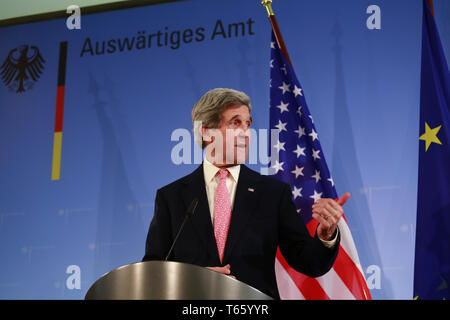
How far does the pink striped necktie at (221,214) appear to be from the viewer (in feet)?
7.79

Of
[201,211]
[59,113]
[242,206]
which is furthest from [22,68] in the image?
[242,206]

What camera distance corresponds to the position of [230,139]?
262 cm

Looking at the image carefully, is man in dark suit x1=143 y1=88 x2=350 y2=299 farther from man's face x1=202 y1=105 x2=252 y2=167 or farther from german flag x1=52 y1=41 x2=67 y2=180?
german flag x1=52 y1=41 x2=67 y2=180

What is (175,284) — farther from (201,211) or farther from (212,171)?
(212,171)

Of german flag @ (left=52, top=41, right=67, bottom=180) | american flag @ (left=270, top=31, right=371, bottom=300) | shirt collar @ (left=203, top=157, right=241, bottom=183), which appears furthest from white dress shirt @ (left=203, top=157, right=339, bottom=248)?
german flag @ (left=52, top=41, right=67, bottom=180)

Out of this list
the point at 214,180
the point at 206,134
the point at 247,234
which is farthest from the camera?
the point at 206,134

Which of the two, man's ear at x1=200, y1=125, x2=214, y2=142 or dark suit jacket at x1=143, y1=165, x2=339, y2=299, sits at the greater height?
man's ear at x1=200, y1=125, x2=214, y2=142

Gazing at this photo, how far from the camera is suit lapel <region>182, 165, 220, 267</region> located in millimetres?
2328

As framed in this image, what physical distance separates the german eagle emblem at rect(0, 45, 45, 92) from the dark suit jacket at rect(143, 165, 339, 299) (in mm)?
1984

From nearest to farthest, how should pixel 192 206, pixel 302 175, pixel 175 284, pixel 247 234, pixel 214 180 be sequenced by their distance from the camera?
pixel 175 284, pixel 192 206, pixel 247 234, pixel 214 180, pixel 302 175

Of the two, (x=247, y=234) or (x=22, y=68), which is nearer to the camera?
(x=247, y=234)

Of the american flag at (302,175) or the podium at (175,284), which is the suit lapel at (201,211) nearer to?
the american flag at (302,175)

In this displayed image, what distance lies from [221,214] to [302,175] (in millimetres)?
657

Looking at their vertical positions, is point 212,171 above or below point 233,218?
above
